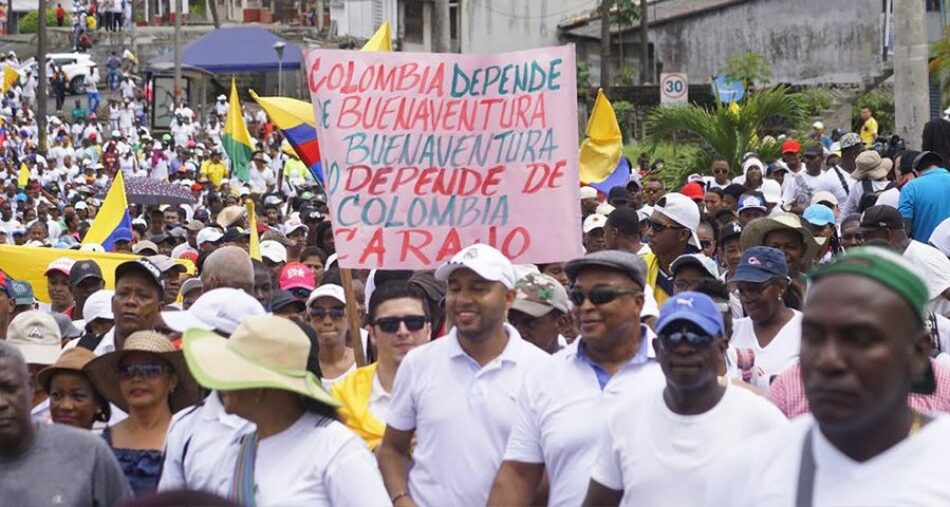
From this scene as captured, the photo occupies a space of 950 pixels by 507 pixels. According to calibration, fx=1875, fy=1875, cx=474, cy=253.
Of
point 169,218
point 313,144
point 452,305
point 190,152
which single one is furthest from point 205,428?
point 190,152

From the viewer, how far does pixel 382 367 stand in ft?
23.3

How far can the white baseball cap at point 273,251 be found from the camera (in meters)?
12.8

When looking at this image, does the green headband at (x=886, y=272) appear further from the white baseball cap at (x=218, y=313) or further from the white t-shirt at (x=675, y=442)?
the white baseball cap at (x=218, y=313)

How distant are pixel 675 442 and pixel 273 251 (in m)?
8.24

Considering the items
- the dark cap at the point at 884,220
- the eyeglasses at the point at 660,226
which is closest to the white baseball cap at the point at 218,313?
the eyeglasses at the point at 660,226

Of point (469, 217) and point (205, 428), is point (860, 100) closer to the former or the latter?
point (469, 217)

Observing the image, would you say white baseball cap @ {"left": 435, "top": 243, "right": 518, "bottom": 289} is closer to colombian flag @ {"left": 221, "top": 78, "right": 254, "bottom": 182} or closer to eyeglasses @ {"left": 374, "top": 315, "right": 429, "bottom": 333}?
eyeglasses @ {"left": 374, "top": 315, "right": 429, "bottom": 333}

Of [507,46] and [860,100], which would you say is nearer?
[860,100]

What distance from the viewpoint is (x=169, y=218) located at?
1998 cm

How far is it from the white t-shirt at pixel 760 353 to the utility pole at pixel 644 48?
3994 centimetres

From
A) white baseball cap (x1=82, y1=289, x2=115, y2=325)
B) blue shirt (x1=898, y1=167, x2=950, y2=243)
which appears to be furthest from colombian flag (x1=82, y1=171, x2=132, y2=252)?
blue shirt (x1=898, y1=167, x2=950, y2=243)

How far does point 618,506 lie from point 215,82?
52561 millimetres

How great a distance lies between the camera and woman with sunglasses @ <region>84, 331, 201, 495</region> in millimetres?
6664

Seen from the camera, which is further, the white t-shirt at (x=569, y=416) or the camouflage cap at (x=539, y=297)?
the camouflage cap at (x=539, y=297)
